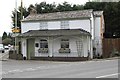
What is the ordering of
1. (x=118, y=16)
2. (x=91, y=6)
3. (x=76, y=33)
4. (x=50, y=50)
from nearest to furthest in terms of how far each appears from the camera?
Answer: (x=76, y=33) → (x=50, y=50) → (x=118, y=16) → (x=91, y=6)

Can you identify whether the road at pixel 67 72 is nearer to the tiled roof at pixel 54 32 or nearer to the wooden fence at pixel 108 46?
the tiled roof at pixel 54 32

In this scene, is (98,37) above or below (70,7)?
below

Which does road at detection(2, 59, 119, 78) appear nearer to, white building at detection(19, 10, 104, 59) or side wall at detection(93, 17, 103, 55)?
white building at detection(19, 10, 104, 59)

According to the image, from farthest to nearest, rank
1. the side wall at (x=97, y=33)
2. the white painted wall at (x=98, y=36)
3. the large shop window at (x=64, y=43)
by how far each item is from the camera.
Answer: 1. the side wall at (x=97, y=33)
2. the white painted wall at (x=98, y=36)
3. the large shop window at (x=64, y=43)

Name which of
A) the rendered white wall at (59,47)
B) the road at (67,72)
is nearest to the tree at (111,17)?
the rendered white wall at (59,47)

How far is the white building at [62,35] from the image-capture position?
35312mm

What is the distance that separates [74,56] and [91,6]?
78.5ft

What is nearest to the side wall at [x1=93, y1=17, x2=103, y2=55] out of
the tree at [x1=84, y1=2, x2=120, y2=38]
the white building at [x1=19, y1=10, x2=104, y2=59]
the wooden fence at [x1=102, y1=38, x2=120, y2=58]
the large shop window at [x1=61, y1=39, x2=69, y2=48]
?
the white building at [x1=19, y1=10, x2=104, y2=59]

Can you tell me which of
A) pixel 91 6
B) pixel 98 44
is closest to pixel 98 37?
pixel 98 44

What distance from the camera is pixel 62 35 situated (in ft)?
115

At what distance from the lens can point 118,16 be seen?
53.4 metres

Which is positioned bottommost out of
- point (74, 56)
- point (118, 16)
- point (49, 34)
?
point (74, 56)

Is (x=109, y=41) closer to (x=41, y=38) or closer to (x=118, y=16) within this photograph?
(x=41, y=38)

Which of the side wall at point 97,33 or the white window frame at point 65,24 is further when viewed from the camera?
the side wall at point 97,33
